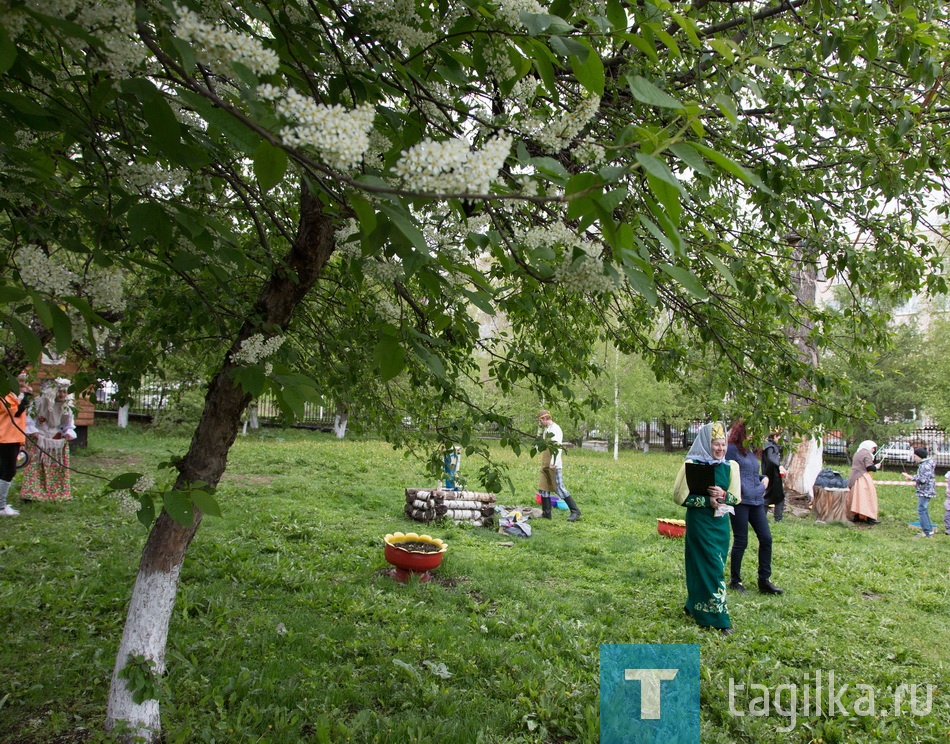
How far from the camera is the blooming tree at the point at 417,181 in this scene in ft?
3.60

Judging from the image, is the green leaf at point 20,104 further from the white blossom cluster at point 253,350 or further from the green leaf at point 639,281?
the green leaf at point 639,281

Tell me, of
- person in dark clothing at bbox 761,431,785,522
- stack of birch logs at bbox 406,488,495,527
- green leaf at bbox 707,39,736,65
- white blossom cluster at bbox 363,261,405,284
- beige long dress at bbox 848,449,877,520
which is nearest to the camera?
green leaf at bbox 707,39,736,65

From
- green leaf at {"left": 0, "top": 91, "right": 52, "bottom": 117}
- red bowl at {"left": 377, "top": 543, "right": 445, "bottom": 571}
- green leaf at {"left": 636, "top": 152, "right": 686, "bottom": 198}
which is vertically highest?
green leaf at {"left": 0, "top": 91, "right": 52, "bottom": 117}

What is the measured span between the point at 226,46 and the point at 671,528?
8121 millimetres

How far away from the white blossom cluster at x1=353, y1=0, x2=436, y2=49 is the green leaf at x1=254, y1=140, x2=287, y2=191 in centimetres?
99

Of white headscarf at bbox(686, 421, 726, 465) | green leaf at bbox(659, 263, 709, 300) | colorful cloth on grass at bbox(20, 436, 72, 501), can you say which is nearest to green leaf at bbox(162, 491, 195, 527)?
green leaf at bbox(659, 263, 709, 300)

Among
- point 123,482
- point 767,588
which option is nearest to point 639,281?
point 123,482

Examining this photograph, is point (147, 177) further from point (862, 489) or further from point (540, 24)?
point (862, 489)

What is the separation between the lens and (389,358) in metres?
1.58

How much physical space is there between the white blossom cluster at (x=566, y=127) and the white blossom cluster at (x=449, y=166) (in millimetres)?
536

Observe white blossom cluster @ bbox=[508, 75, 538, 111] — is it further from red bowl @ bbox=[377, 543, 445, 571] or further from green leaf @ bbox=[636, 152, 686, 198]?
red bowl @ bbox=[377, 543, 445, 571]

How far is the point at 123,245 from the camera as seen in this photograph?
8.04ft

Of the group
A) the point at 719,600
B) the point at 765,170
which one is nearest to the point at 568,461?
the point at 719,600

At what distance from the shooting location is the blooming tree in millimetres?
1097
